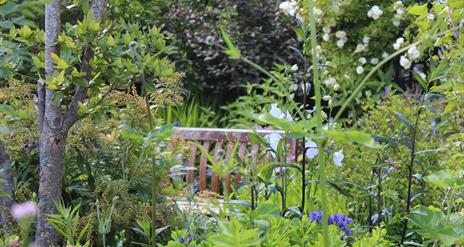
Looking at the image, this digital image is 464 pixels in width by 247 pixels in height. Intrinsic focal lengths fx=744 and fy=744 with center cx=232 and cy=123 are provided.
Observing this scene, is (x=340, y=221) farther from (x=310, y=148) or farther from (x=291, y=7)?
(x=291, y=7)

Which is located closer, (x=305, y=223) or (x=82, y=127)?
(x=305, y=223)

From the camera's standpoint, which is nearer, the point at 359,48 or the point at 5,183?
the point at 5,183

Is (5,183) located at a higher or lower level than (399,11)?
lower

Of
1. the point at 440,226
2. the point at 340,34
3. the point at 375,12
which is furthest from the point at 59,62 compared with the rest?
the point at 340,34

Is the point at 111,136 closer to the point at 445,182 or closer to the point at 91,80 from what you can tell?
the point at 91,80

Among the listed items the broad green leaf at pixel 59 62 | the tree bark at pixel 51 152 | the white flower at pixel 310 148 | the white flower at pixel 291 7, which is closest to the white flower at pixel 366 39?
the white flower at pixel 291 7

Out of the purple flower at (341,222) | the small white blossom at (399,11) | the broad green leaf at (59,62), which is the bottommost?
the purple flower at (341,222)

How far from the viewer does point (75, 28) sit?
2.46 m

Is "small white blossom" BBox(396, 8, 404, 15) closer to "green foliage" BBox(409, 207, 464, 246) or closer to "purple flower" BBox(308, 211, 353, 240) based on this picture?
"purple flower" BBox(308, 211, 353, 240)

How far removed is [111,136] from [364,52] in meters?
4.32

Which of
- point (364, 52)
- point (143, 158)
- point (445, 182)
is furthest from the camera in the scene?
point (364, 52)

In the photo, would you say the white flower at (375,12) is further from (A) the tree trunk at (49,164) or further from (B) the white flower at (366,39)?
(A) the tree trunk at (49,164)

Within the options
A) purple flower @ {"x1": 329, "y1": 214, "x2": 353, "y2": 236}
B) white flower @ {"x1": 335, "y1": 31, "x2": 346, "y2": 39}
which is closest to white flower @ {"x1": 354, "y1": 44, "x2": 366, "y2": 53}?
white flower @ {"x1": 335, "y1": 31, "x2": 346, "y2": 39}

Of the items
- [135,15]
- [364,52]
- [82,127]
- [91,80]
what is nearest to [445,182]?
[91,80]
